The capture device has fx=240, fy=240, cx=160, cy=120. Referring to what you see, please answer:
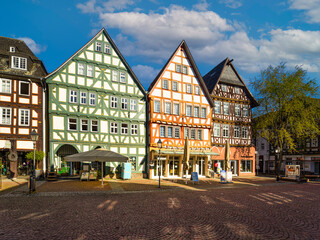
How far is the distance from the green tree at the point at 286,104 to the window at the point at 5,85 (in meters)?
28.8

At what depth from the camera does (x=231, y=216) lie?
374 inches

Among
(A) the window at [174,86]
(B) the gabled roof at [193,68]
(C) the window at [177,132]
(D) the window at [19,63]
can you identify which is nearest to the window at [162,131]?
(C) the window at [177,132]

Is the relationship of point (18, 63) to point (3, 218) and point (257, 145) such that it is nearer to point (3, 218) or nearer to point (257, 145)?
point (3, 218)

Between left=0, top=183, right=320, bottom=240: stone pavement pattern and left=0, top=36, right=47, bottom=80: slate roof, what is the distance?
1310cm

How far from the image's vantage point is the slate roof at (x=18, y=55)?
21.6m

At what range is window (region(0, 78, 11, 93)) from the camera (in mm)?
21109

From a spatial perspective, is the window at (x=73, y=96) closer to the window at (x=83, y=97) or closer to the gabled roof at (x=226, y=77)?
the window at (x=83, y=97)

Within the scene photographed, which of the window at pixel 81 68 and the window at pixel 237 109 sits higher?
the window at pixel 81 68

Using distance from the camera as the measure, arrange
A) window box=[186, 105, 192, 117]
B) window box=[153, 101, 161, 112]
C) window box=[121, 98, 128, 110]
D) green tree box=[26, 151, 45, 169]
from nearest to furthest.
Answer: green tree box=[26, 151, 45, 169]
window box=[121, 98, 128, 110]
window box=[153, 101, 161, 112]
window box=[186, 105, 192, 117]

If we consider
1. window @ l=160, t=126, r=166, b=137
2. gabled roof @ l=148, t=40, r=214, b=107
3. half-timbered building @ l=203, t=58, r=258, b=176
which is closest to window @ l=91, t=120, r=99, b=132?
window @ l=160, t=126, r=166, b=137

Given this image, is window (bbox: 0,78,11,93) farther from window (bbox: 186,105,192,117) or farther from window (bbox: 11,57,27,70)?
window (bbox: 186,105,192,117)

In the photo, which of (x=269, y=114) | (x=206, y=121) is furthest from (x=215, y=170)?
(x=269, y=114)

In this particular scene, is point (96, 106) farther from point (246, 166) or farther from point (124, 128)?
point (246, 166)

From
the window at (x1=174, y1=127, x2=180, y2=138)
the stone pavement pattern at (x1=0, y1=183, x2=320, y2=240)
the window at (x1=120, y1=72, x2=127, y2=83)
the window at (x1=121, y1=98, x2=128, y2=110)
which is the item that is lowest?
the stone pavement pattern at (x1=0, y1=183, x2=320, y2=240)
